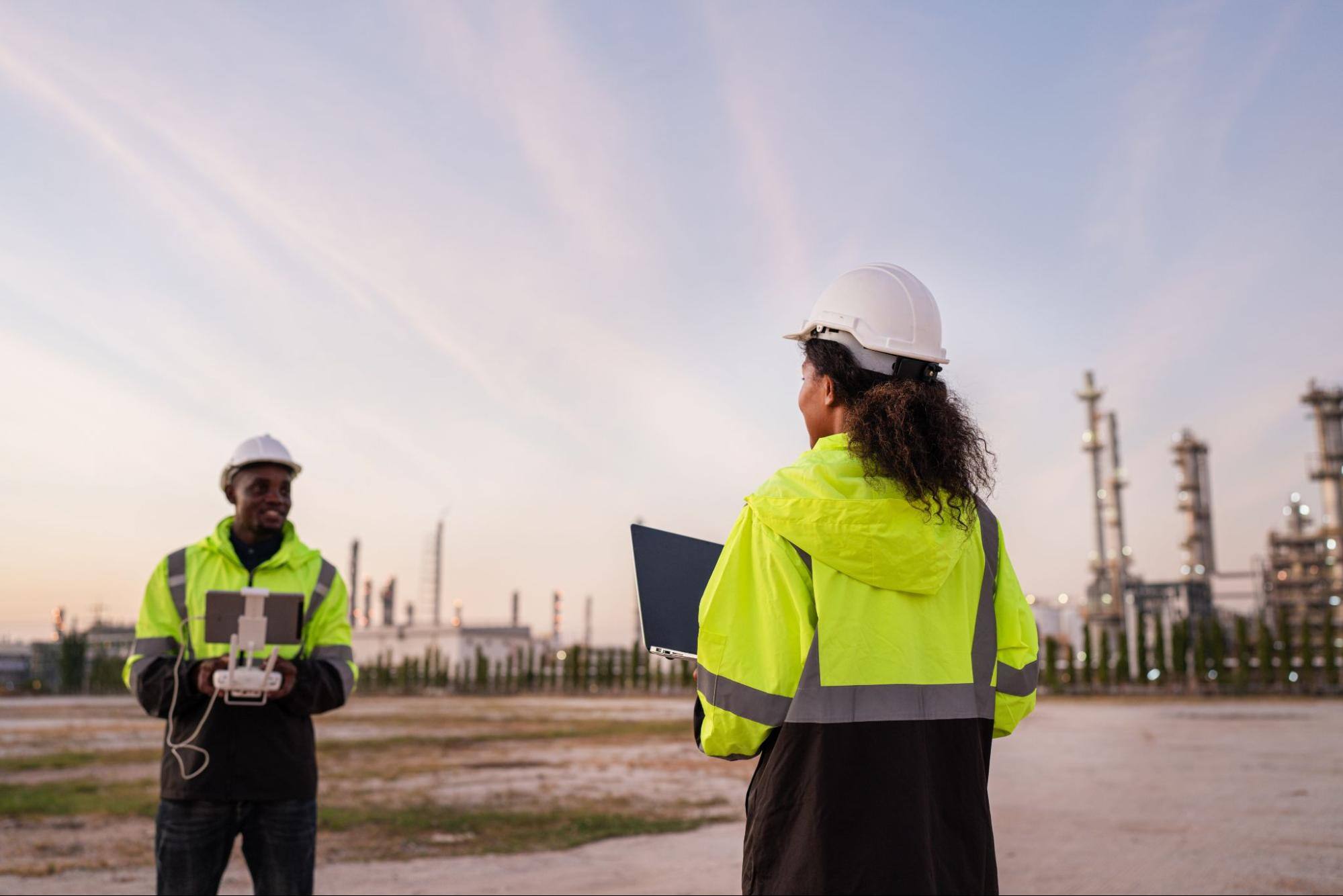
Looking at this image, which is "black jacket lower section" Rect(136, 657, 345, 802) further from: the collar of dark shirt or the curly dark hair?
the curly dark hair

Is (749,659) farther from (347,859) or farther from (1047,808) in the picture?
(1047,808)

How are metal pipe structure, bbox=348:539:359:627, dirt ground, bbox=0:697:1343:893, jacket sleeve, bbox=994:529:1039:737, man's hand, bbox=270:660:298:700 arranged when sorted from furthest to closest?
metal pipe structure, bbox=348:539:359:627 < dirt ground, bbox=0:697:1343:893 < man's hand, bbox=270:660:298:700 < jacket sleeve, bbox=994:529:1039:737

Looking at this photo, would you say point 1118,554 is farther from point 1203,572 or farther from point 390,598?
point 390,598

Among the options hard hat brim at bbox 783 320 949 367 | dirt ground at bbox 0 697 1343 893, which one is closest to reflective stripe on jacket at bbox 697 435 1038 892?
hard hat brim at bbox 783 320 949 367

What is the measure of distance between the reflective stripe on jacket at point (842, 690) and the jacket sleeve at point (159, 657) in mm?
2371

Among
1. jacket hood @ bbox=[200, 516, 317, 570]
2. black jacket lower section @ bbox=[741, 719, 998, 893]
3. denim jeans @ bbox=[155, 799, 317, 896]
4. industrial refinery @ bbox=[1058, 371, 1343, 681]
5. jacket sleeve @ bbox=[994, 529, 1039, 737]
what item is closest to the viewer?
black jacket lower section @ bbox=[741, 719, 998, 893]

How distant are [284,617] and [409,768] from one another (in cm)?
1224

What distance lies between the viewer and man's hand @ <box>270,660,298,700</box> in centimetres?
351

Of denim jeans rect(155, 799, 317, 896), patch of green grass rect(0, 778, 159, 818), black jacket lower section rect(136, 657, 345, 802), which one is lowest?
patch of green grass rect(0, 778, 159, 818)

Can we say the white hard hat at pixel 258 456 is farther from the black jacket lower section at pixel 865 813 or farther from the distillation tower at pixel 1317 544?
the distillation tower at pixel 1317 544

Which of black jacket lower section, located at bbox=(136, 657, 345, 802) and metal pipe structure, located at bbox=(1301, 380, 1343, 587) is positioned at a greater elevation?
metal pipe structure, located at bbox=(1301, 380, 1343, 587)

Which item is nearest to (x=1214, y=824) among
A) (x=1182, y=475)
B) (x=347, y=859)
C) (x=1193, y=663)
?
(x=347, y=859)

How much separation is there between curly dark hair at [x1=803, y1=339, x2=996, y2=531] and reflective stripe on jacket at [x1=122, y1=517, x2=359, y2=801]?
217cm

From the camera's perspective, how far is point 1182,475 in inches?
2205
